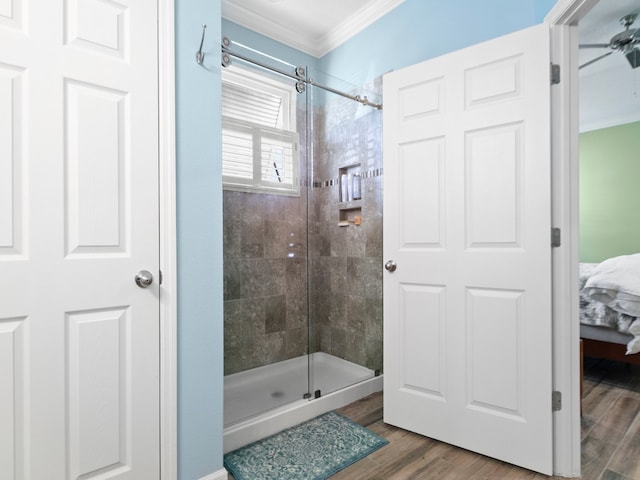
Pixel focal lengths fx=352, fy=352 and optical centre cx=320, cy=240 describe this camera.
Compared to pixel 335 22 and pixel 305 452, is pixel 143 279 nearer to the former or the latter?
pixel 305 452

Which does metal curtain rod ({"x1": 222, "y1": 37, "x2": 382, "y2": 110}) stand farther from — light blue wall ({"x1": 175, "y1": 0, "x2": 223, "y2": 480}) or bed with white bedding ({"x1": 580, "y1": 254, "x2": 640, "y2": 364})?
bed with white bedding ({"x1": 580, "y1": 254, "x2": 640, "y2": 364})

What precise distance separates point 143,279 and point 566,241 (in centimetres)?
183

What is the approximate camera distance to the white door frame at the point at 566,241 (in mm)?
1605

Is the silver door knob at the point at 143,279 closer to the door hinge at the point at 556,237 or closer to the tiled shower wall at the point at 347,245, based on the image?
the tiled shower wall at the point at 347,245

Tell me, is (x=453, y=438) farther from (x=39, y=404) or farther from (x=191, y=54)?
(x=191, y=54)

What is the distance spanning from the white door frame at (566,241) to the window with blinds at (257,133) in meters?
1.65

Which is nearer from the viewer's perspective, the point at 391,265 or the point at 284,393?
the point at 391,265

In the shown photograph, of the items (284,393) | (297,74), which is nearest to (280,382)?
(284,393)

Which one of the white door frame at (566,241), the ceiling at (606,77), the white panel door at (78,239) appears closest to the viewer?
the white panel door at (78,239)

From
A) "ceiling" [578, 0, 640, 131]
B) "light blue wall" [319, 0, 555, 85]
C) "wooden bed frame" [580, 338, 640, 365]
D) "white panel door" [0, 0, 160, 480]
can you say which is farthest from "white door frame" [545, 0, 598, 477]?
"white panel door" [0, 0, 160, 480]

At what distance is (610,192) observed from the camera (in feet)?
15.6

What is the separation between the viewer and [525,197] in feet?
5.51

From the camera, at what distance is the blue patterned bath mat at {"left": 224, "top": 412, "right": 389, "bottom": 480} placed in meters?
1.66

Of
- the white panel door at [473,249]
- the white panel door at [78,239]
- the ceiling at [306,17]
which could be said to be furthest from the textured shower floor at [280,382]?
the ceiling at [306,17]
